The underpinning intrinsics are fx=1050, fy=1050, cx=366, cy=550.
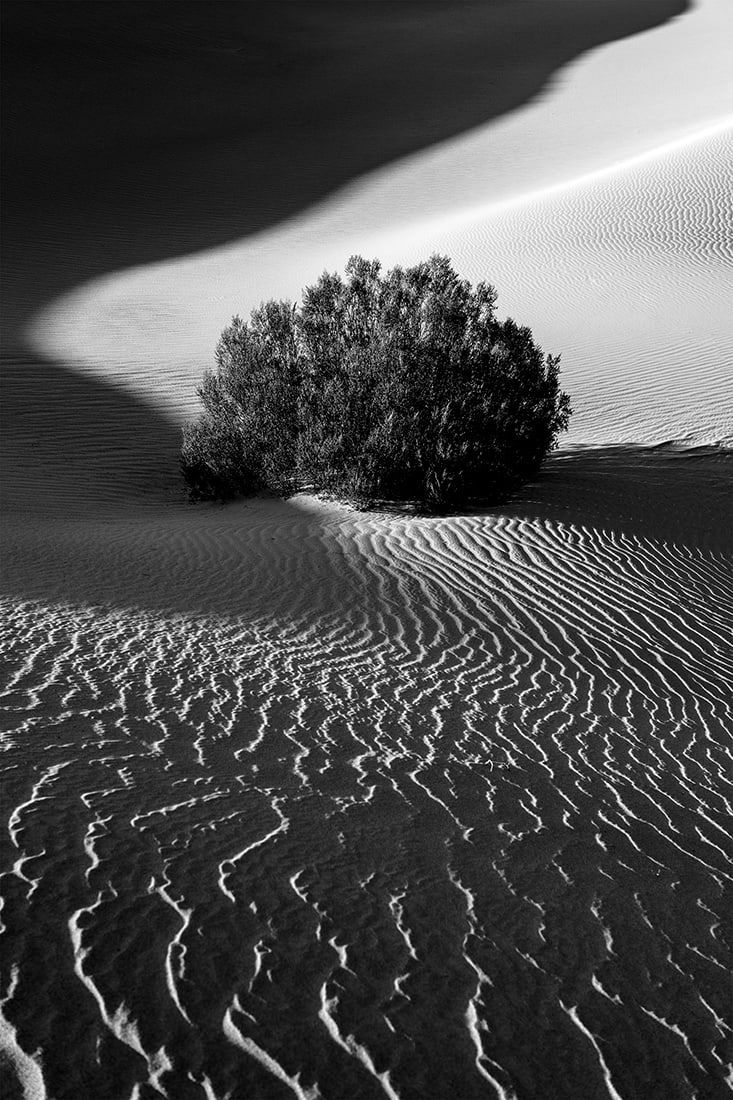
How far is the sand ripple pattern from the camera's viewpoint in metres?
2.35

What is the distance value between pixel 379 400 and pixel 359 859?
6886mm

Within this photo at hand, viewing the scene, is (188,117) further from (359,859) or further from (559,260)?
(359,859)

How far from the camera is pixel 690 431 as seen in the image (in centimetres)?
1312

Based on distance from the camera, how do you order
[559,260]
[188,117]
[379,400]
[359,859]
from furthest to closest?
[188,117] → [559,260] → [379,400] → [359,859]

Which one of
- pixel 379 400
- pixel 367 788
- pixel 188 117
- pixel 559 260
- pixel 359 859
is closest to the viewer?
pixel 359 859

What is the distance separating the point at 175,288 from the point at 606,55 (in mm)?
29182

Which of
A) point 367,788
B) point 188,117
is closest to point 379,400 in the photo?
point 367,788

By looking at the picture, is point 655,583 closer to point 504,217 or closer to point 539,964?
Answer: point 539,964

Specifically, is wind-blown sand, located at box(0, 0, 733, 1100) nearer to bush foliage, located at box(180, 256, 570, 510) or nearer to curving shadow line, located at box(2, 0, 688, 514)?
bush foliage, located at box(180, 256, 570, 510)

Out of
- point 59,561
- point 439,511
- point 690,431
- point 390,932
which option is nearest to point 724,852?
point 390,932

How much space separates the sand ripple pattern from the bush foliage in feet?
11.2

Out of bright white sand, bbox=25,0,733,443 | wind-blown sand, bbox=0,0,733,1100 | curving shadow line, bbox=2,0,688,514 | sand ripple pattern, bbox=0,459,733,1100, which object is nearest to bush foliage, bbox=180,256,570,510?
wind-blown sand, bbox=0,0,733,1100

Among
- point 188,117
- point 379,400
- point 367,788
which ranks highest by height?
point 188,117

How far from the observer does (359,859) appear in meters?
3.24
